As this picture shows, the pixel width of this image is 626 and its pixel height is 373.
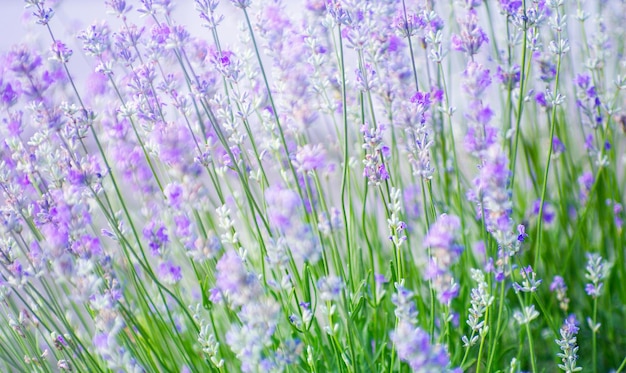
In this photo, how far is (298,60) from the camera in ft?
4.30

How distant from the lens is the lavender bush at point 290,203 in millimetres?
938

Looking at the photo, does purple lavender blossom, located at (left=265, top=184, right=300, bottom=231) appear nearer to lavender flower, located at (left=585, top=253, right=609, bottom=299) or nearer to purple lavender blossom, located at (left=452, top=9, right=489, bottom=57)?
purple lavender blossom, located at (left=452, top=9, right=489, bottom=57)

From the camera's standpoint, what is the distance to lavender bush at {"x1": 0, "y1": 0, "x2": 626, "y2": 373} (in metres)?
0.94

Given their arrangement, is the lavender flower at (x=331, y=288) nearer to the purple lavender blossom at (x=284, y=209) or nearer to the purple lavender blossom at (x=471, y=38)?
the purple lavender blossom at (x=284, y=209)

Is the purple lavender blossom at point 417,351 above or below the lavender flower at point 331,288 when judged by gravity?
below

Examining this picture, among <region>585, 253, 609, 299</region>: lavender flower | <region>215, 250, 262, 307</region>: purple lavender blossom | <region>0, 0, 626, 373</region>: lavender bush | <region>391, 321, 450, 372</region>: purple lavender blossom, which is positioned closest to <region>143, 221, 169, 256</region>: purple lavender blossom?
<region>0, 0, 626, 373</region>: lavender bush

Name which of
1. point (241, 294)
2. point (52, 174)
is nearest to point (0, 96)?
point (52, 174)

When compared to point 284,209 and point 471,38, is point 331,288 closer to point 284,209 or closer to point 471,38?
point 284,209

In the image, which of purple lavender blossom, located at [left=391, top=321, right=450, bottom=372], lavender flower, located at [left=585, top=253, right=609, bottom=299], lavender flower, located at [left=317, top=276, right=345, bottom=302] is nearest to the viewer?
purple lavender blossom, located at [left=391, top=321, right=450, bottom=372]

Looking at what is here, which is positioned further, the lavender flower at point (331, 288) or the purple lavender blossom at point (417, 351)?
the lavender flower at point (331, 288)

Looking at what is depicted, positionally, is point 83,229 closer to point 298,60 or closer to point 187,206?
point 187,206

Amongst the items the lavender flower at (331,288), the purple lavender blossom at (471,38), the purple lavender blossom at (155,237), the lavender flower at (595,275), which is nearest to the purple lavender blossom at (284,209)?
the lavender flower at (331,288)

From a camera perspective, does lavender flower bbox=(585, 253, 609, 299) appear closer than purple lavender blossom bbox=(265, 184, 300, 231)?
No

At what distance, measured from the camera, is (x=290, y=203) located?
2.51 ft
